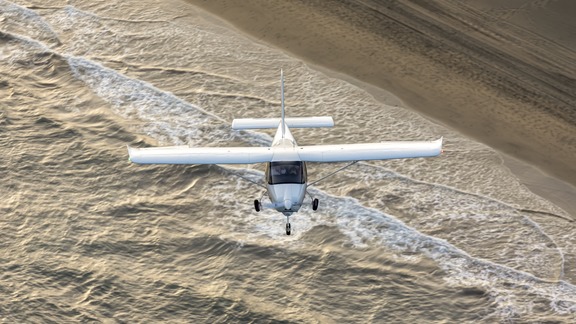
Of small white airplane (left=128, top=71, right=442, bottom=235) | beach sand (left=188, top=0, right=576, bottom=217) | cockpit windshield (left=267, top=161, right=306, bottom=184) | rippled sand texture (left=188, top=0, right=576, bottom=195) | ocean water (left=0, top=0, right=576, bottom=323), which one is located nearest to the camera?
cockpit windshield (left=267, top=161, right=306, bottom=184)

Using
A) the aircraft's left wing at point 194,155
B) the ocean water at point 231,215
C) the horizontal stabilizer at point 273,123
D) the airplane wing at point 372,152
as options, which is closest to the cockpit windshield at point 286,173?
the airplane wing at point 372,152

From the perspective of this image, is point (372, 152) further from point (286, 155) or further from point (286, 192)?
point (286, 192)

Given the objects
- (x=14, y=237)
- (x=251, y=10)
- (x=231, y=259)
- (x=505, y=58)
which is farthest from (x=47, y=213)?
(x=505, y=58)

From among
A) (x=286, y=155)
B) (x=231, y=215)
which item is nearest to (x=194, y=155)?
(x=286, y=155)

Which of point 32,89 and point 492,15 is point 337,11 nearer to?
point 492,15

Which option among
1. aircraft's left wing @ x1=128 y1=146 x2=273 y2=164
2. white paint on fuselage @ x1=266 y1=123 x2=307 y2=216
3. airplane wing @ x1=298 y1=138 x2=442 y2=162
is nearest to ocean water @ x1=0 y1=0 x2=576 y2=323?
white paint on fuselage @ x1=266 y1=123 x2=307 y2=216

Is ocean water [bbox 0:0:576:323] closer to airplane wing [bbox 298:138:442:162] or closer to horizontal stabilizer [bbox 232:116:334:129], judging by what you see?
horizontal stabilizer [bbox 232:116:334:129]
